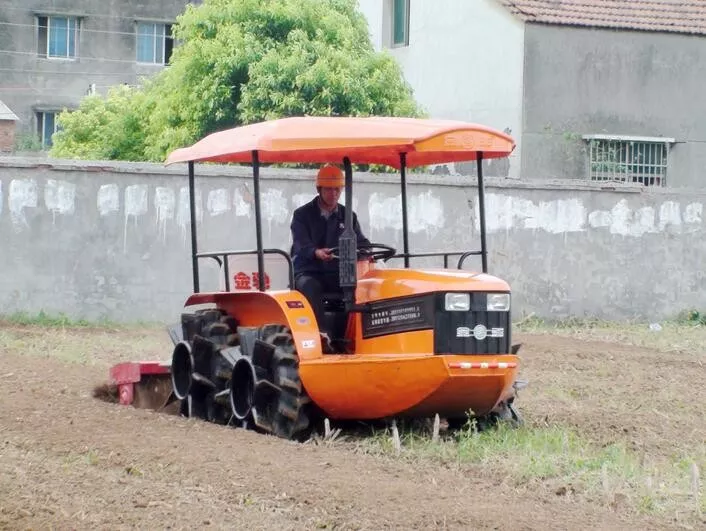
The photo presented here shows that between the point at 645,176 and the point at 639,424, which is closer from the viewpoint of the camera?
the point at 639,424

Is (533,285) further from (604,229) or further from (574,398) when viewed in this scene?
(574,398)

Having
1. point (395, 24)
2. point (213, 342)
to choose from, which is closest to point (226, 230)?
point (213, 342)

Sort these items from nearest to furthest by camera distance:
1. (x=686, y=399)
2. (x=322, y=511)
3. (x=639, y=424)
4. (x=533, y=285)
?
1. (x=322, y=511)
2. (x=639, y=424)
3. (x=686, y=399)
4. (x=533, y=285)

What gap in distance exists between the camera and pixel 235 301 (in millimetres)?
11062

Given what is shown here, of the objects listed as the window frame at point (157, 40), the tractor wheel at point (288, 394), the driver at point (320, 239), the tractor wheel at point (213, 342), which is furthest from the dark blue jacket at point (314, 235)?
the window frame at point (157, 40)

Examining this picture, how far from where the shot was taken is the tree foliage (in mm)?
23609

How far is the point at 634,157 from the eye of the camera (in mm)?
25500

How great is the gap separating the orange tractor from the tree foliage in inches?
506

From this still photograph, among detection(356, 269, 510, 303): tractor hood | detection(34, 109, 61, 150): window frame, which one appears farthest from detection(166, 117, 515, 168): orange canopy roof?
detection(34, 109, 61, 150): window frame

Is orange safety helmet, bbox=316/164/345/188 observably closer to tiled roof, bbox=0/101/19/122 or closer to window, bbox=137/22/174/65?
tiled roof, bbox=0/101/19/122

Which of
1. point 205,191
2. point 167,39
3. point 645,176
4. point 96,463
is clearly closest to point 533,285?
point 205,191

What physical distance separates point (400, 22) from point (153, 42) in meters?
15.3

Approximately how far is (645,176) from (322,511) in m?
19.1

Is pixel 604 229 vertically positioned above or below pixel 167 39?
below
